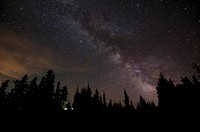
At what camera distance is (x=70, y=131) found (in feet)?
124

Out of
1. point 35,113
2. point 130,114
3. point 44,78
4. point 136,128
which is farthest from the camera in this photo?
point 130,114

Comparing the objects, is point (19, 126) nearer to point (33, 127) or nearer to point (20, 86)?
point (33, 127)

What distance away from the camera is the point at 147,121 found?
49.4m

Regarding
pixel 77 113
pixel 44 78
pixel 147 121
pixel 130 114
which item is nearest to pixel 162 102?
pixel 147 121

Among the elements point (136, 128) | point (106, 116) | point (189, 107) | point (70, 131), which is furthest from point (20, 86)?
point (189, 107)

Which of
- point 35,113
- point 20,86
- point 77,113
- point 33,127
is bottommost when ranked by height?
point 33,127

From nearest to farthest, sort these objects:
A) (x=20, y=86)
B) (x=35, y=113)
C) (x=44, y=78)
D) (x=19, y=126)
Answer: (x=19, y=126), (x=35, y=113), (x=20, y=86), (x=44, y=78)

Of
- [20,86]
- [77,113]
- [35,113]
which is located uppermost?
[20,86]

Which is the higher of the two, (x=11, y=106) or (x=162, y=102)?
(x=162, y=102)

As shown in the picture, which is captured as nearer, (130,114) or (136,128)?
(136,128)

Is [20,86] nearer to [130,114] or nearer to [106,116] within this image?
[106,116]

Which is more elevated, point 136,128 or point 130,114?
point 130,114

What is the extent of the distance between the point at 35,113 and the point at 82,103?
21.0m

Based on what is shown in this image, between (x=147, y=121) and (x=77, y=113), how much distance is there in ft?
64.7
